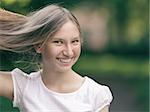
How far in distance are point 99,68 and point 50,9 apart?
652 cm

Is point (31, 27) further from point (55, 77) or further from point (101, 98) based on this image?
point (101, 98)

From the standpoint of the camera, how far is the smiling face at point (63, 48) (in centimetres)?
314

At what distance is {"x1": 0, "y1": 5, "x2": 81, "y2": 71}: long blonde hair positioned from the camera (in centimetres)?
319

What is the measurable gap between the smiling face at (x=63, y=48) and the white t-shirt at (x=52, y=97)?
13 centimetres

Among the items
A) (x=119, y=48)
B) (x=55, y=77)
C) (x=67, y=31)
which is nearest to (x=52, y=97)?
(x=55, y=77)

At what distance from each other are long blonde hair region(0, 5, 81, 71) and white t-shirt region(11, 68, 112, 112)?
149 mm

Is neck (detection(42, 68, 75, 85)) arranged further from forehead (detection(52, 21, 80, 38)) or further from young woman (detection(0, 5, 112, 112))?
forehead (detection(52, 21, 80, 38))

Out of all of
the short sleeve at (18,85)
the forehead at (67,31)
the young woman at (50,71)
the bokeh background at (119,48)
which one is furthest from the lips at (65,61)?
the bokeh background at (119,48)

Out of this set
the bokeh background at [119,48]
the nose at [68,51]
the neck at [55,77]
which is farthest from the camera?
the bokeh background at [119,48]

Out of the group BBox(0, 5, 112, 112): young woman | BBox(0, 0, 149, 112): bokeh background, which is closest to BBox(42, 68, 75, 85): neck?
BBox(0, 5, 112, 112): young woman

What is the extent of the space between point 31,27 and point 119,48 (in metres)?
6.31

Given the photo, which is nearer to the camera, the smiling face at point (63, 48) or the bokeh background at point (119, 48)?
the smiling face at point (63, 48)

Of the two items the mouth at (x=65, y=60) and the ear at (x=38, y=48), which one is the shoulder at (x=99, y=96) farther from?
the ear at (x=38, y=48)

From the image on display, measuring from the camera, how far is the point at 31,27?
3.24 meters
